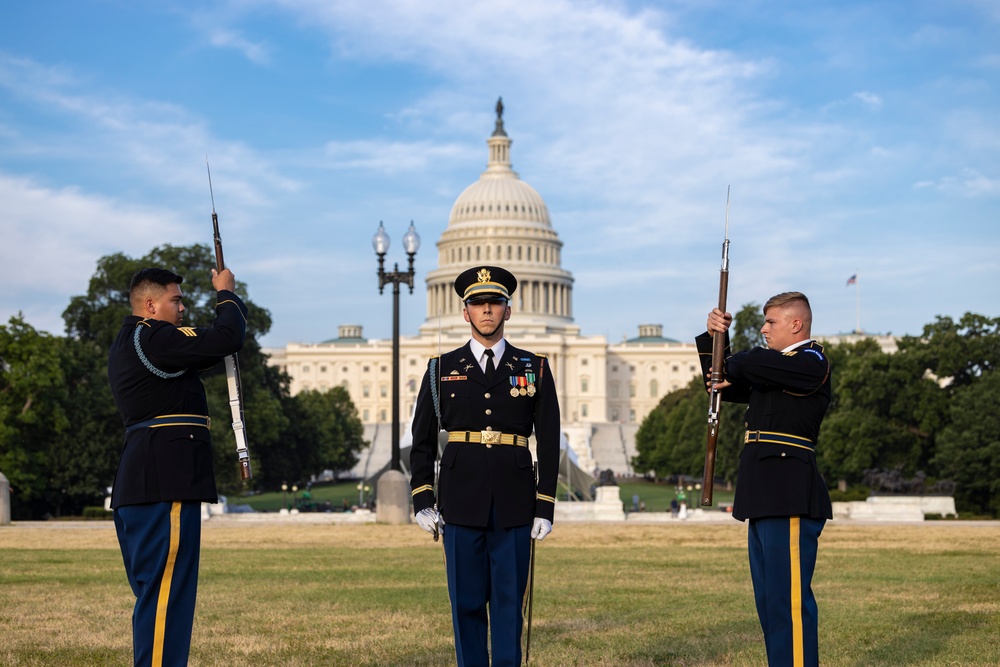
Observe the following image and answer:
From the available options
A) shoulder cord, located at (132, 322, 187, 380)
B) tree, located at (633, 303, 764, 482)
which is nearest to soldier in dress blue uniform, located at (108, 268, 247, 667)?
shoulder cord, located at (132, 322, 187, 380)

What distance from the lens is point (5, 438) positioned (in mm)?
42375

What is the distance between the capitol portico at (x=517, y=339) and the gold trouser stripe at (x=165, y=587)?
13712 centimetres

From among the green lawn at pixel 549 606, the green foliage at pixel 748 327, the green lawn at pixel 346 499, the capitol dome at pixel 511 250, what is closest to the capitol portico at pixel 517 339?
the capitol dome at pixel 511 250

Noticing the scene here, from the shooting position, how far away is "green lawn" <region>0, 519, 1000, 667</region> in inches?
446

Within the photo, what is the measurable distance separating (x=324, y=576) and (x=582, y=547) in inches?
292

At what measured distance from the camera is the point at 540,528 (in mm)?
8680

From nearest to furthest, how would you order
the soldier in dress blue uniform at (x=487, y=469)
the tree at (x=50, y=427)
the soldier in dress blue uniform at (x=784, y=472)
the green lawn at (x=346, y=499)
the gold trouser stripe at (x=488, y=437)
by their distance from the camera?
1. the soldier in dress blue uniform at (x=487, y=469)
2. the gold trouser stripe at (x=488, y=437)
3. the soldier in dress blue uniform at (x=784, y=472)
4. the tree at (x=50, y=427)
5. the green lawn at (x=346, y=499)

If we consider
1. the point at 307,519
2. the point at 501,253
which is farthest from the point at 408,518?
the point at 501,253

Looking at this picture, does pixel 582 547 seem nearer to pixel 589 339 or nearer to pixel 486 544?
pixel 486 544

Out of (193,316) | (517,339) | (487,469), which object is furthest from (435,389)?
(517,339)

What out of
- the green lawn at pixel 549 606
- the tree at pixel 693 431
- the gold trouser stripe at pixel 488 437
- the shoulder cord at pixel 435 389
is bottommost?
the green lawn at pixel 549 606

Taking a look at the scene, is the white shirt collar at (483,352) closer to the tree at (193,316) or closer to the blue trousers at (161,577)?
the blue trousers at (161,577)

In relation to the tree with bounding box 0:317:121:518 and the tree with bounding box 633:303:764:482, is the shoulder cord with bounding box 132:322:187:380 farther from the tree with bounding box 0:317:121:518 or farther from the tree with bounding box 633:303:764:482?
the tree with bounding box 0:317:121:518

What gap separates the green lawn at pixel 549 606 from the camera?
446 inches
